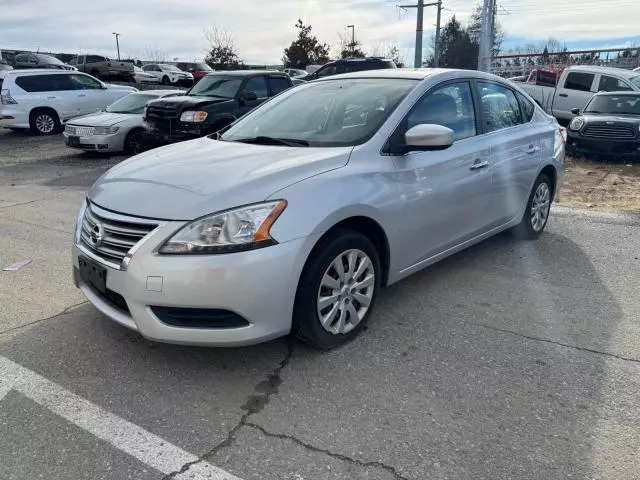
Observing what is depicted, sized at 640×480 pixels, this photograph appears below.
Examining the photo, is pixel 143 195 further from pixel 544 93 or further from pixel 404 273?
pixel 544 93

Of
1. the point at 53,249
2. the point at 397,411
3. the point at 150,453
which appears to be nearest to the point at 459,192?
the point at 397,411

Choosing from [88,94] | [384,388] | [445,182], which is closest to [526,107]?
[445,182]

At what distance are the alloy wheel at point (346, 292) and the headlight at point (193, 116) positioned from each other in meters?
7.40

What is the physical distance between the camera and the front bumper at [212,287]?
2818 mm

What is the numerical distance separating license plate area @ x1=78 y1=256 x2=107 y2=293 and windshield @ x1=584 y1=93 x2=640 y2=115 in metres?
12.0

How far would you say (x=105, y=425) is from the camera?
2.70 metres

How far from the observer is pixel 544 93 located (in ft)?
55.4

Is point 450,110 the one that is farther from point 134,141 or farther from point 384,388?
point 134,141

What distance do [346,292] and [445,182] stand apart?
1.24m

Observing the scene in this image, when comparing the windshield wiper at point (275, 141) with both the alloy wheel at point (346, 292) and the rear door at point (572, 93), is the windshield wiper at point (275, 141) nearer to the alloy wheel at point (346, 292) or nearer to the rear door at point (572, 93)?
the alloy wheel at point (346, 292)

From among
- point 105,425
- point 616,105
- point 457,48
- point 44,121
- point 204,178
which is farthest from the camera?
point 457,48

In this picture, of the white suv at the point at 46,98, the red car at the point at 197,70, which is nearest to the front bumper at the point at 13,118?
the white suv at the point at 46,98

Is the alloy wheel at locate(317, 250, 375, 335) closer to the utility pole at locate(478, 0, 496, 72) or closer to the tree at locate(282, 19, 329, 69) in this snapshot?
the utility pole at locate(478, 0, 496, 72)

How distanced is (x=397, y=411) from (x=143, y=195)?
1823mm
